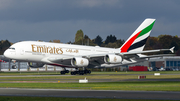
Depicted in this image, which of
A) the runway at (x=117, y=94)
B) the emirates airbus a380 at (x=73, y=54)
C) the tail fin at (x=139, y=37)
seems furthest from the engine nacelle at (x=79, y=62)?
the runway at (x=117, y=94)

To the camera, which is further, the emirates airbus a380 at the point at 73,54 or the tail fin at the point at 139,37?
the tail fin at the point at 139,37

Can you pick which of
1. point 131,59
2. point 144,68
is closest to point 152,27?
point 131,59

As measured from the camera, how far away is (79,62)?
5878 cm

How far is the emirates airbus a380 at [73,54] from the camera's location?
58.2 meters

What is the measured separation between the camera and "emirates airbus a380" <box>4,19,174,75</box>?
191ft

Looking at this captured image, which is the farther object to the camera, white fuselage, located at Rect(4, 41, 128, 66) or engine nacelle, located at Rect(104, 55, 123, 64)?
engine nacelle, located at Rect(104, 55, 123, 64)

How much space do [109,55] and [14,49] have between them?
60.8 feet

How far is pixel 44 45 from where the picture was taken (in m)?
Result: 60.2

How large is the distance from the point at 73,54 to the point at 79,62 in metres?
5.42

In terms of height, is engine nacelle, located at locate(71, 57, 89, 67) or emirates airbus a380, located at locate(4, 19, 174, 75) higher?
emirates airbus a380, located at locate(4, 19, 174, 75)

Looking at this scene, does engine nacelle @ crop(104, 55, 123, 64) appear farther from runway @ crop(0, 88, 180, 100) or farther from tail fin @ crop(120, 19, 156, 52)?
runway @ crop(0, 88, 180, 100)

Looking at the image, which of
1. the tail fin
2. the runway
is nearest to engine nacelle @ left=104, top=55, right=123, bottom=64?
the tail fin

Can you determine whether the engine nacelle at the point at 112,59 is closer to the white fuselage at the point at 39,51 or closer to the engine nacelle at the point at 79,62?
the engine nacelle at the point at 79,62

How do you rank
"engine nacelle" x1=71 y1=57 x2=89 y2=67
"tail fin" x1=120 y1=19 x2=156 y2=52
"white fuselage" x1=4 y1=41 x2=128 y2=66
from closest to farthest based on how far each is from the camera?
"white fuselage" x1=4 y1=41 x2=128 y2=66 → "engine nacelle" x1=71 y1=57 x2=89 y2=67 → "tail fin" x1=120 y1=19 x2=156 y2=52
